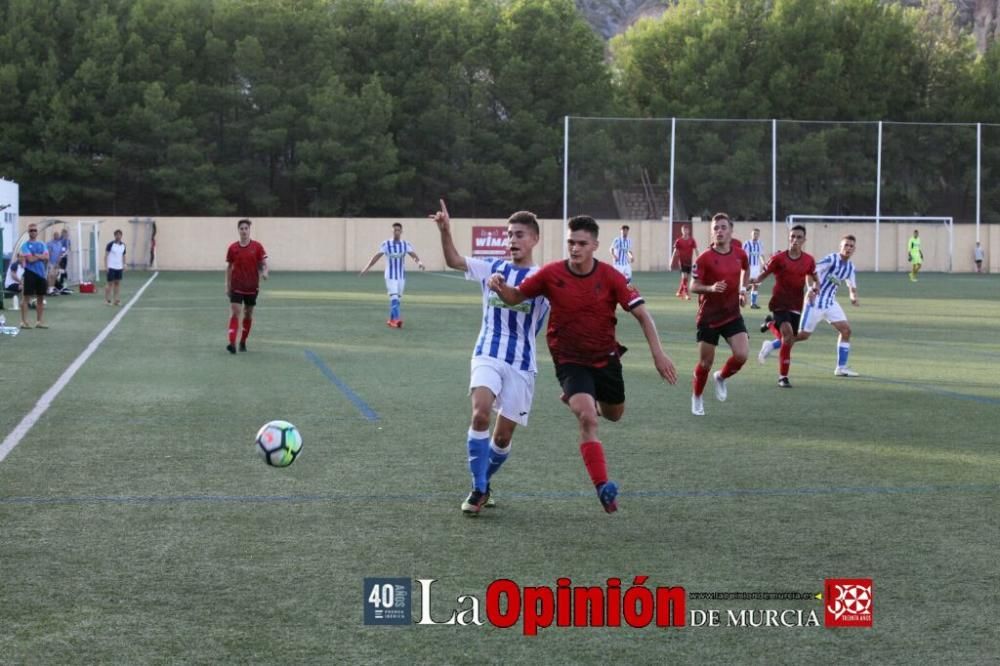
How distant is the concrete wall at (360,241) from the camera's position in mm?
53656

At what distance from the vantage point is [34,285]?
77.5 feet

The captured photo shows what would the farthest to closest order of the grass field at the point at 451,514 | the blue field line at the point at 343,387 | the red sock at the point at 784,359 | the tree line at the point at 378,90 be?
the tree line at the point at 378,90 < the red sock at the point at 784,359 < the blue field line at the point at 343,387 < the grass field at the point at 451,514

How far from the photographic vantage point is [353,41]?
6806 cm

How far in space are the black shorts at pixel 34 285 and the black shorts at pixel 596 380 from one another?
17.4 metres

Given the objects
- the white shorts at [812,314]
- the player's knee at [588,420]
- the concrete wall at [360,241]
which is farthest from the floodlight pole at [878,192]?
the player's knee at [588,420]

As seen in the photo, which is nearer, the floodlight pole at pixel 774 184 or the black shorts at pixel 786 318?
the black shorts at pixel 786 318

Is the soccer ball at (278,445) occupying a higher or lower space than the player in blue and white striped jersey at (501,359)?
A: lower

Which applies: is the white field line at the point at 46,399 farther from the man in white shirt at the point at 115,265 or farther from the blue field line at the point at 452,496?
the man in white shirt at the point at 115,265

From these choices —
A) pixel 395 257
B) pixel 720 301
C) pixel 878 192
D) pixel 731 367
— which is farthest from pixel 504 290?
pixel 878 192

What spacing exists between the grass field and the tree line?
47.0 metres

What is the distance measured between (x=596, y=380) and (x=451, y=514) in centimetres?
121

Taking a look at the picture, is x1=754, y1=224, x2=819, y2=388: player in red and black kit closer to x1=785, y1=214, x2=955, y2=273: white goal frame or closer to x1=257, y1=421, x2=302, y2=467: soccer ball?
x1=257, y1=421, x2=302, y2=467: soccer ball

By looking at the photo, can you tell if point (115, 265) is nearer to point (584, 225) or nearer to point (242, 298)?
point (242, 298)

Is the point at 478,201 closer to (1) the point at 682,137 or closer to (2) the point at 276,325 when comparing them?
(1) the point at 682,137
